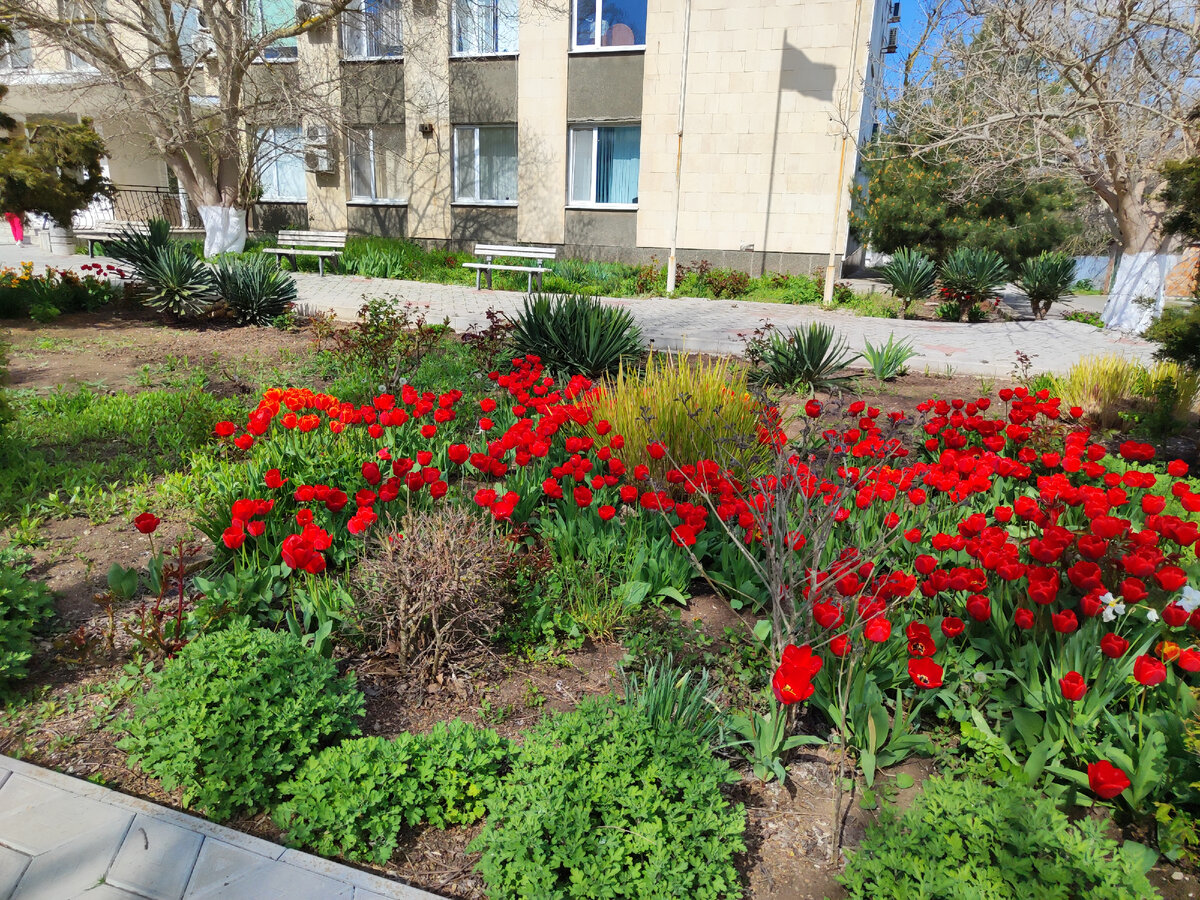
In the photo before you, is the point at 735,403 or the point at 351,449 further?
the point at 735,403

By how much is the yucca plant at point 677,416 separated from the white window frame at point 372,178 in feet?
53.2

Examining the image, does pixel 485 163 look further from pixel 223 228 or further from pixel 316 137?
pixel 223 228

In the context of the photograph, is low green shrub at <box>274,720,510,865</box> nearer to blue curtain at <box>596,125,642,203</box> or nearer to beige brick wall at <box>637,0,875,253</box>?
beige brick wall at <box>637,0,875,253</box>

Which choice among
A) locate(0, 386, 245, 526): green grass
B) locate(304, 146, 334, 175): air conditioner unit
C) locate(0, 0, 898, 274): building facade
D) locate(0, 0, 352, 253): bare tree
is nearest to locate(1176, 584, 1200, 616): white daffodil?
locate(0, 386, 245, 526): green grass

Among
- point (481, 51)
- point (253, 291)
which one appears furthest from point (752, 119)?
point (253, 291)

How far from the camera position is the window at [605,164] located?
1648 cm

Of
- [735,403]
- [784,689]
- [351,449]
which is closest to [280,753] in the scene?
[784,689]

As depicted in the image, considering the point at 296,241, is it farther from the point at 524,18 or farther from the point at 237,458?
the point at 237,458

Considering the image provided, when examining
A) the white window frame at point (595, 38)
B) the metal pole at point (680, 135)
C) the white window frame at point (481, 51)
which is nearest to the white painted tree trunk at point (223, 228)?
the white window frame at point (481, 51)

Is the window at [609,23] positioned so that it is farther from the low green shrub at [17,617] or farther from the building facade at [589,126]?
the low green shrub at [17,617]

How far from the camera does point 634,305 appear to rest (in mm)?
12883

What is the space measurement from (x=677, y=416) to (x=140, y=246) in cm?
865

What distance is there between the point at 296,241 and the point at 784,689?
17.9m

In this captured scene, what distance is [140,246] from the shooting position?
959 cm
